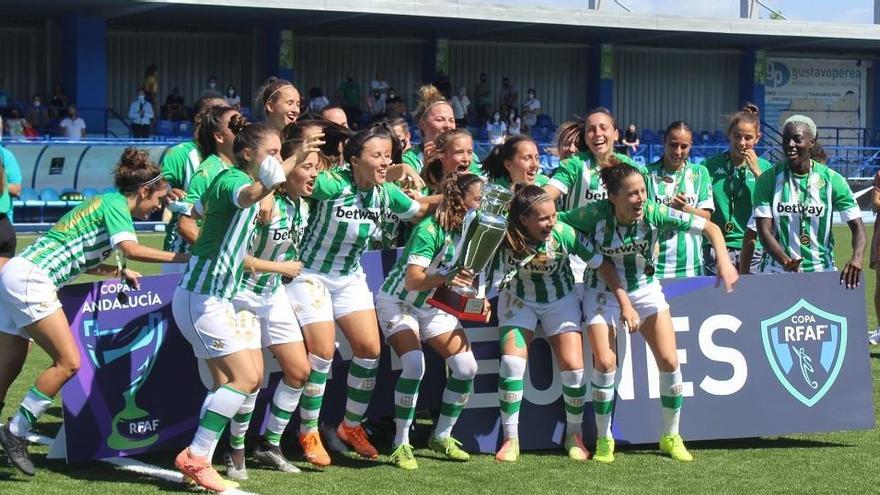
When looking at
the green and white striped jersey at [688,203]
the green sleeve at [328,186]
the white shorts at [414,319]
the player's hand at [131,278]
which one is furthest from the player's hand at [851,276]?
the player's hand at [131,278]

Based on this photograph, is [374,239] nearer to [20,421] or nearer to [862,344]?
A: [20,421]

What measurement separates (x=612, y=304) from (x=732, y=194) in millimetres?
2118

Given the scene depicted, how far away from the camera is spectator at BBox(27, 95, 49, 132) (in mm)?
26609

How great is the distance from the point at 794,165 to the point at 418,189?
2.32m

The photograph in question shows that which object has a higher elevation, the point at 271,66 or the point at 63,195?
the point at 271,66

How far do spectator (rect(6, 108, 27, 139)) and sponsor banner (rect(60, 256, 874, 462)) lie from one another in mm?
18352

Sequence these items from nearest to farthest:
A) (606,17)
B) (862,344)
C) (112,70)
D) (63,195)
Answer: (862,344), (63,195), (112,70), (606,17)

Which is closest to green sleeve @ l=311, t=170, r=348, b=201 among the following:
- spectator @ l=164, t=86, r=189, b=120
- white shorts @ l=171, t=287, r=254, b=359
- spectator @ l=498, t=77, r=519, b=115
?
white shorts @ l=171, t=287, r=254, b=359

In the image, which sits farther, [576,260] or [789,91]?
[789,91]

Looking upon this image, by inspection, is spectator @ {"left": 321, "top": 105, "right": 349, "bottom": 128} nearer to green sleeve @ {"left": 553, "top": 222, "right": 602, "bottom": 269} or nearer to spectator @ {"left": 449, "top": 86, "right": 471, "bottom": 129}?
green sleeve @ {"left": 553, "top": 222, "right": 602, "bottom": 269}

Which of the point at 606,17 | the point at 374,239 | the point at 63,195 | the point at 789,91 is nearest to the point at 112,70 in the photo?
the point at 63,195

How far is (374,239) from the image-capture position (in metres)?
7.46

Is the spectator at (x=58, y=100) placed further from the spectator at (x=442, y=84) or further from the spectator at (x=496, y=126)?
the spectator at (x=496, y=126)

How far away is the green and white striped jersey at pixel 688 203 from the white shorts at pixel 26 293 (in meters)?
3.40
